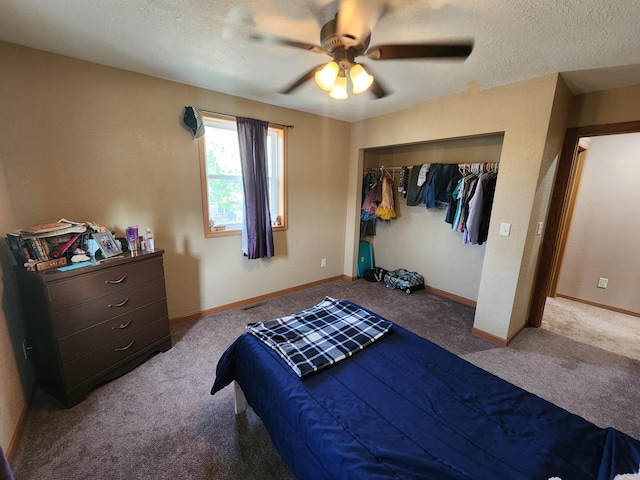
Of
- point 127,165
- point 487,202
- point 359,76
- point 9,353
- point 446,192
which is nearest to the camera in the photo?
point 359,76

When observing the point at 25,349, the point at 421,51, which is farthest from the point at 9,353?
the point at 421,51

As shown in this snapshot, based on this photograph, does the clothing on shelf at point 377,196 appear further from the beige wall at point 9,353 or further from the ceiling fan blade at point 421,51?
the beige wall at point 9,353

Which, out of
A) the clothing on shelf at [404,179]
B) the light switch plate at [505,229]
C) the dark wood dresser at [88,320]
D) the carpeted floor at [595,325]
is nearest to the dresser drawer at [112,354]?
the dark wood dresser at [88,320]

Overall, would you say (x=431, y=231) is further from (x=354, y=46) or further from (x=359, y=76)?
(x=354, y=46)

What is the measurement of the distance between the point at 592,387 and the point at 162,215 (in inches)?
153

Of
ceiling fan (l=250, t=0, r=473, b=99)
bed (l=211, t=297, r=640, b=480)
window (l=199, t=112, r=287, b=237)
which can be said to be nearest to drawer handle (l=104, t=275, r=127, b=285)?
window (l=199, t=112, r=287, b=237)

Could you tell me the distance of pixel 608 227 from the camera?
328 cm

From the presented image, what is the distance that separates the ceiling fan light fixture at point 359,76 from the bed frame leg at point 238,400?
197 cm

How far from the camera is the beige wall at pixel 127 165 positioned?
1806 mm

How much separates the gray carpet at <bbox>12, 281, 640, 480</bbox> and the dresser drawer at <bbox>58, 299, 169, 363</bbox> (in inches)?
13.2

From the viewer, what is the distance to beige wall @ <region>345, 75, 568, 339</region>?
215cm

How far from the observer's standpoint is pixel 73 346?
167 centimetres

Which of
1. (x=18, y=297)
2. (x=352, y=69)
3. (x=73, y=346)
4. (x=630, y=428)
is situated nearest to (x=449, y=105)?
(x=352, y=69)

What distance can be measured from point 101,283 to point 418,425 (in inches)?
82.1
